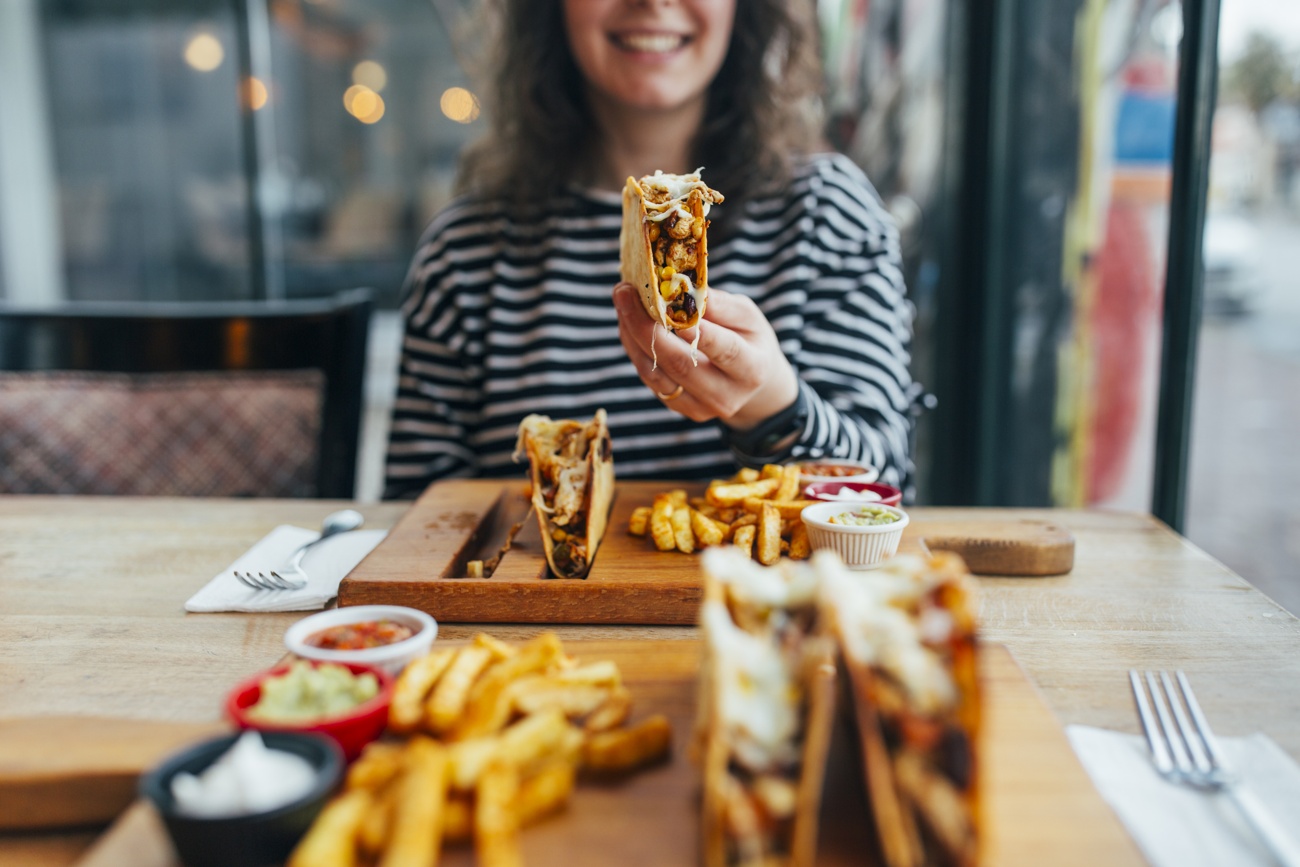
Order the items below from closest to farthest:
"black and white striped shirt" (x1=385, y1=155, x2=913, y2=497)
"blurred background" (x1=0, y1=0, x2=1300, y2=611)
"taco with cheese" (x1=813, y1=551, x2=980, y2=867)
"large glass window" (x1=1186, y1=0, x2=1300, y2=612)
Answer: "taco with cheese" (x1=813, y1=551, x2=980, y2=867), "large glass window" (x1=1186, y1=0, x2=1300, y2=612), "blurred background" (x1=0, y1=0, x2=1300, y2=611), "black and white striped shirt" (x1=385, y1=155, x2=913, y2=497)

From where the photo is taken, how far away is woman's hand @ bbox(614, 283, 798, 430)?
169cm

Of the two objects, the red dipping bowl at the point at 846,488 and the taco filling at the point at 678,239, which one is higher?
the taco filling at the point at 678,239

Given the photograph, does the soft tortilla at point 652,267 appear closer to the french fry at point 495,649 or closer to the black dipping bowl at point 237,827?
the french fry at point 495,649

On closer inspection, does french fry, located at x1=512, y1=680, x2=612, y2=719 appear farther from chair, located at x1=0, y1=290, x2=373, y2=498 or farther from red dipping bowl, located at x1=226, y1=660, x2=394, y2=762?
chair, located at x1=0, y1=290, x2=373, y2=498

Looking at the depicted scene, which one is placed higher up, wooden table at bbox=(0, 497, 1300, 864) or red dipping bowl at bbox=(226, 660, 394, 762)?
red dipping bowl at bbox=(226, 660, 394, 762)

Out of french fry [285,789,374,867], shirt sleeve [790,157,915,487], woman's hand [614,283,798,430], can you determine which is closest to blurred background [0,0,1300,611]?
shirt sleeve [790,157,915,487]

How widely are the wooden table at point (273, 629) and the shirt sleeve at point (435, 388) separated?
1.57 feet

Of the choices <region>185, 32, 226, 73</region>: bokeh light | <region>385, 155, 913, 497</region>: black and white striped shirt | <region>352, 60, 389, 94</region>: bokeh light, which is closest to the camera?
<region>385, 155, 913, 497</region>: black and white striped shirt

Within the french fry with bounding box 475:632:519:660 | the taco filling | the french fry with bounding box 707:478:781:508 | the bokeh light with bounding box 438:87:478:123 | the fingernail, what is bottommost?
the french fry with bounding box 475:632:519:660

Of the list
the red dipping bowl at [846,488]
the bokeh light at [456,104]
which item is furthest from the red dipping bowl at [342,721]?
the bokeh light at [456,104]

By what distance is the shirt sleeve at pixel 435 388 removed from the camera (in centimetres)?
262

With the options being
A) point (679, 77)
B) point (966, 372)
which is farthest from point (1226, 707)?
point (966, 372)

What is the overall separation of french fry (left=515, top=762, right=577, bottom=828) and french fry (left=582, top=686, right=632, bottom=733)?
102 mm

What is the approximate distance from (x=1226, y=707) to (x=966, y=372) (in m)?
2.56
